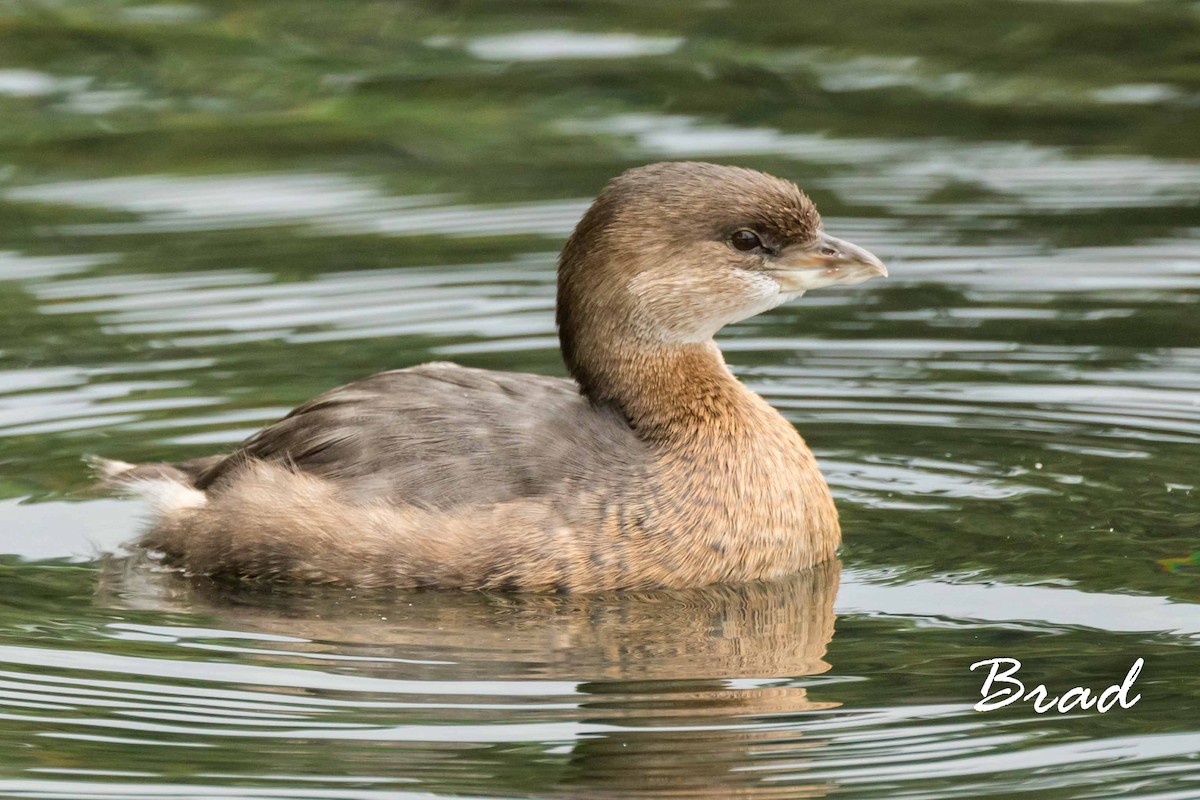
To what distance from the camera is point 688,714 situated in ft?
20.6

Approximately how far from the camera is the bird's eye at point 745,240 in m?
7.95

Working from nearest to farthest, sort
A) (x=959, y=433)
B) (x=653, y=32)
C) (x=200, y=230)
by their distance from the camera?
(x=959, y=433)
(x=200, y=230)
(x=653, y=32)

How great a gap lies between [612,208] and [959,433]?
1.90 metres

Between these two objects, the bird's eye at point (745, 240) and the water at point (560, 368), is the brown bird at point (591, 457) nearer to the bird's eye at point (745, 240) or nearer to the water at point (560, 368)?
the bird's eye at point (745, 240)

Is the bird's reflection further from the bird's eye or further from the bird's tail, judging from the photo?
the bird's eye

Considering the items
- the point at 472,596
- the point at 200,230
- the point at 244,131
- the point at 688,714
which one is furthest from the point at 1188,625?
the point at 244,131

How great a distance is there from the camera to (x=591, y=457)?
7.71 metres

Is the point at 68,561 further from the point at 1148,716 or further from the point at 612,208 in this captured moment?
the point at 1148,716

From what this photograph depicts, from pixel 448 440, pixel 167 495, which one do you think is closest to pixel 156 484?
pixel 167 495

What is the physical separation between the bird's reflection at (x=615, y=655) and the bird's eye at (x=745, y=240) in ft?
3.57

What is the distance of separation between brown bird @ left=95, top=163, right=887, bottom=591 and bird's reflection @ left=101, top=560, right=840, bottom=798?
115mm
